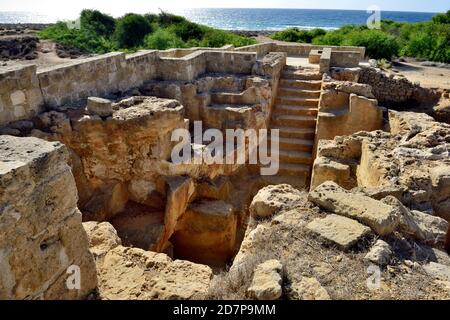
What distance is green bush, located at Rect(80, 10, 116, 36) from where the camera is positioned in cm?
3156

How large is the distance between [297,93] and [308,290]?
8.34m

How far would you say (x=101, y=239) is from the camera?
4.75m

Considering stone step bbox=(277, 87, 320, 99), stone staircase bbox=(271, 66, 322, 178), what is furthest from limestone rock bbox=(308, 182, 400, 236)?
stone step bbox=(277, 87, 320, 99)

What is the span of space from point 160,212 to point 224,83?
12.7ft

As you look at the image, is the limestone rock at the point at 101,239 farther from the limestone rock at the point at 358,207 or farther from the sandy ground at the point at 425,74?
the sandy ground at the point at 425,74

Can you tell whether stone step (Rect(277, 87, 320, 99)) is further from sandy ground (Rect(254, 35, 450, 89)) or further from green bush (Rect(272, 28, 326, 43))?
green bush (Rect(272, 28, 326, 43))

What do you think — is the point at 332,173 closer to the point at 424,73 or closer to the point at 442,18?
the point at 424,73

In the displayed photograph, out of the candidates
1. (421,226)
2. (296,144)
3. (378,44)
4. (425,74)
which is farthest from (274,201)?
(378,44)
